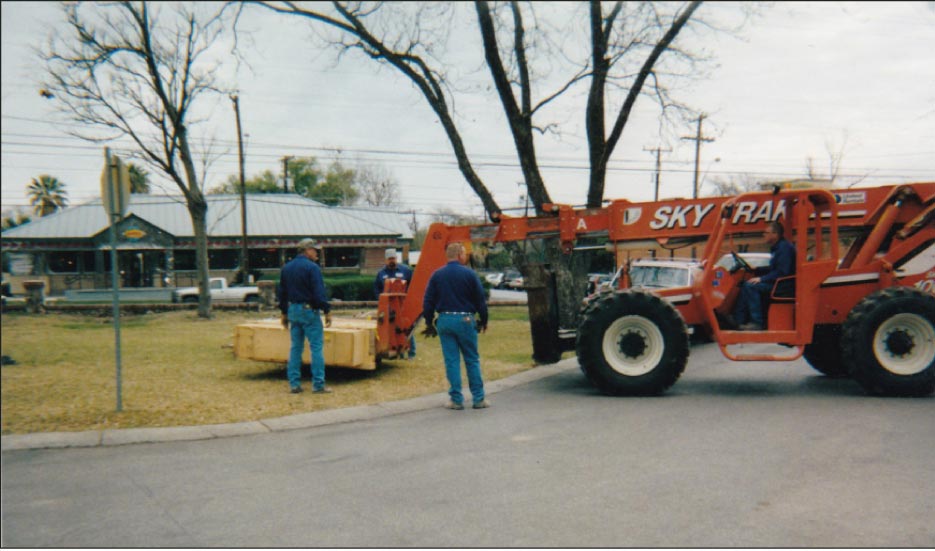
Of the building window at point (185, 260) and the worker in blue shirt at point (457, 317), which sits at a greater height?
the building window at point (185, 260)

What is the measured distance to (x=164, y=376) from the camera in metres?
7.30

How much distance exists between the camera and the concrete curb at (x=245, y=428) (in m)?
3.56

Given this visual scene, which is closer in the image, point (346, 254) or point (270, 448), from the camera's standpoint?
point (270, 448)

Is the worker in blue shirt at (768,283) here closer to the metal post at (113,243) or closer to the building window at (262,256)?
the metal post at (113,243)

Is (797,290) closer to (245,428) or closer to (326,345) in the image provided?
(326,345)

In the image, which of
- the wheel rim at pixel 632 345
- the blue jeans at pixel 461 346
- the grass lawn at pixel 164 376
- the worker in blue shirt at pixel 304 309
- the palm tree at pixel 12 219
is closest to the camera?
the palm tree at pixel 12 219

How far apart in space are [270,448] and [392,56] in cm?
1149

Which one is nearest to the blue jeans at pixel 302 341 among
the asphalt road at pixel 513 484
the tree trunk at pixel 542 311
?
the asphalt road at pixel 513 484

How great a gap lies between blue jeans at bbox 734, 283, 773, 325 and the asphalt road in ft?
4.72

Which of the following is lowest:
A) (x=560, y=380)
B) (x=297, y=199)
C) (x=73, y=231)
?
(x=560, y=380)

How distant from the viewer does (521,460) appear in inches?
207

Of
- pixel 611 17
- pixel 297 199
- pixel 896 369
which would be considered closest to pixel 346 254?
pixel 297 199

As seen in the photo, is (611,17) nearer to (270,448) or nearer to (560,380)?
(560,380)

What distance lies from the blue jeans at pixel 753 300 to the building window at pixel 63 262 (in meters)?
7.24
